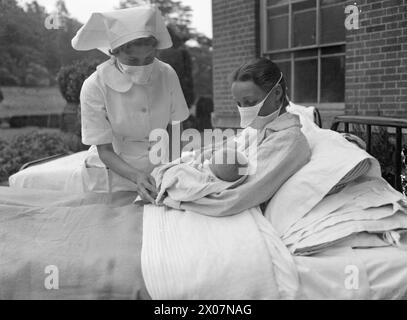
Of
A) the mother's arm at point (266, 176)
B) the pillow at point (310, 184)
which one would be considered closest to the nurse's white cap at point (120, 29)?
the mother's arm at point (266, 176)

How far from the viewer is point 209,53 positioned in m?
14.7

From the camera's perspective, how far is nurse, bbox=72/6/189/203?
182cm

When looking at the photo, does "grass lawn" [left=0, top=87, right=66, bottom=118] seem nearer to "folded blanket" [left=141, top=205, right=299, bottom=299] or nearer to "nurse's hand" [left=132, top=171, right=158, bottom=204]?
"nurse's hand" [left=132, top=171, right=158, bottom=204]

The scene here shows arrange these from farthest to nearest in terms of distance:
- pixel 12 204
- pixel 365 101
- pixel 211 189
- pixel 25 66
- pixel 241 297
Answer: pixel 25 66
pixel 365 101
pixel 12 204
pixel 211 189
pixel 241 297

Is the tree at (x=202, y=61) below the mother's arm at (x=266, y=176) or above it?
above

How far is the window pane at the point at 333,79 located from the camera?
16.4 ft

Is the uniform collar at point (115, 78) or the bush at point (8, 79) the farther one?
the bush at point (8, 79)

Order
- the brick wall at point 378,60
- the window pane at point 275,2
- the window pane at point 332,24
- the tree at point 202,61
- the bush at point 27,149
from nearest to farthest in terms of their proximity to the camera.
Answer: the brick wall at point 378,60
the window pane at point 332,24
the window pane at point 275,2
the bush at point 27,149
the tree at point 202,61

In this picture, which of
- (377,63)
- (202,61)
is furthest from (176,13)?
(377,63)

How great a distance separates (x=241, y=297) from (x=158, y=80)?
3.78 feet

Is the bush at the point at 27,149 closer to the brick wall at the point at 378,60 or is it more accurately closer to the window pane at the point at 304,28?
the window pane at the point at 304,28

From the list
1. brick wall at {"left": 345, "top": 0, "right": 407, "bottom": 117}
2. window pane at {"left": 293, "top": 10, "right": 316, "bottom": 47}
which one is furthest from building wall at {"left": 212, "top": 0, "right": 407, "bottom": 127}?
window pane at {"left": 293, "top": 10, "right": 316, "bottom": 47}
